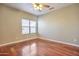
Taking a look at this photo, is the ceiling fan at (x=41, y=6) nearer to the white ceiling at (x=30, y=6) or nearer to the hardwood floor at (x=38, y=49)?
the white ceiling at (x=30, y=6)

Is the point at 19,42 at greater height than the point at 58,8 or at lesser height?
lesser

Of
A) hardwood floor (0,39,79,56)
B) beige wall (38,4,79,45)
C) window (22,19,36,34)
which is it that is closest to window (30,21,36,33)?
window (22,19,36,34)

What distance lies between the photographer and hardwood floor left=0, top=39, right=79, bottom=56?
188cm

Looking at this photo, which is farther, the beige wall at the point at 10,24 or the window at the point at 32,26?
the window at the point at 32,26

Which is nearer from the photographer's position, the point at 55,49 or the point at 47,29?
the point at 55,49

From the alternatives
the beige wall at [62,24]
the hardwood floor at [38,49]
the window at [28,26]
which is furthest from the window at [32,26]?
the hardwood floor at [38,49]

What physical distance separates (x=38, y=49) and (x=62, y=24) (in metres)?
0.71

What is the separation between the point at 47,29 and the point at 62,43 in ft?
1.40

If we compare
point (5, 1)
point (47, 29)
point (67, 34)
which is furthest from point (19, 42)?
point (67, 34)

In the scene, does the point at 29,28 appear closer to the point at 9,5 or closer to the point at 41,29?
the point at 41,29

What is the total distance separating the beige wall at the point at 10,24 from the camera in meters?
1.86

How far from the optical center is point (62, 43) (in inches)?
76.3

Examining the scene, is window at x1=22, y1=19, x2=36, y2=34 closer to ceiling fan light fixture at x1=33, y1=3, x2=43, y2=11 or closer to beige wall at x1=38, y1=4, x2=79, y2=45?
beige wall at x1=38, y1=4, x2=79, y2=45

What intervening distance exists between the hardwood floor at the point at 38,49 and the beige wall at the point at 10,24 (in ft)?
0.49
